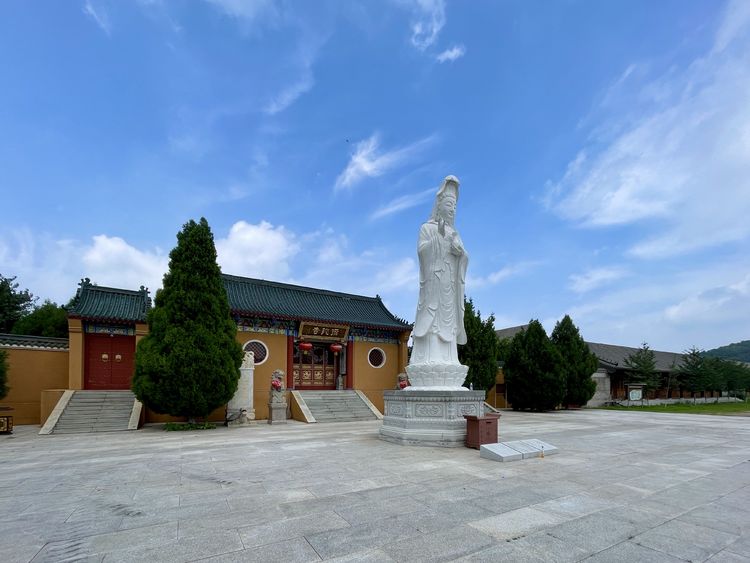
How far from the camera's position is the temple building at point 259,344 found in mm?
13922

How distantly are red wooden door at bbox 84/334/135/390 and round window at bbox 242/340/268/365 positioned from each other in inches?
151

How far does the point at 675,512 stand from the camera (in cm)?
411

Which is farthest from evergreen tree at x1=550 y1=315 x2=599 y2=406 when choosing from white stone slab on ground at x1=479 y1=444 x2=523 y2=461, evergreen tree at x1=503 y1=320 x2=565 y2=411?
white stone slab on ground at x1=479 y1=444 x2=523 y2=461

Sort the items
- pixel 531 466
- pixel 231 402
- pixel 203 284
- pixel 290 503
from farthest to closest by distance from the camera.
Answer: pixel 231 402
pixel 203 284
pixel 531 466
pixel 290 503

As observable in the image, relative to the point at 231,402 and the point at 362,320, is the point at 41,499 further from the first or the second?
the point at 362,320

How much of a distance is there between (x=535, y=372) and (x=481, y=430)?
1259 centimetres

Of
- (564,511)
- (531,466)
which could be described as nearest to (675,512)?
(564,511)

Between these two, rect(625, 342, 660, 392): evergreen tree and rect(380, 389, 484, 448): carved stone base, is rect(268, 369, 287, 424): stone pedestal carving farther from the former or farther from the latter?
rect(625, 342, 660, 392): evergreen tree

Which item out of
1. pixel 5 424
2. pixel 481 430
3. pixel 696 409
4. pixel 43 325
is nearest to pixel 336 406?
pixel 481 430

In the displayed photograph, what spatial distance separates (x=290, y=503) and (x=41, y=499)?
9.06 feet

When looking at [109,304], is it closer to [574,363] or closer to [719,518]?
[719,518]

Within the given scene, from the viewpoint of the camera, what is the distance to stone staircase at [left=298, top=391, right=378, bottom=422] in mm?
14789

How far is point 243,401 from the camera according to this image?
44.8 feet

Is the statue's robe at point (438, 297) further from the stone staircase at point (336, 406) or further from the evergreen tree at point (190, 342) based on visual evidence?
the stone staircase at point (336, 406)
